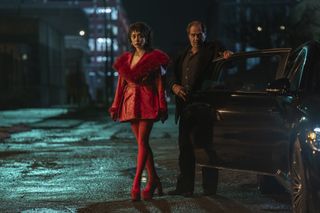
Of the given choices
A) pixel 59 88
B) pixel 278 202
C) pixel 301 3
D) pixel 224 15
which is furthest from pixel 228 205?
pixel 224 15

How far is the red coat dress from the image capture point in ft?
23.4

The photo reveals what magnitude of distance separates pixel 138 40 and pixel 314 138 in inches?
99.2

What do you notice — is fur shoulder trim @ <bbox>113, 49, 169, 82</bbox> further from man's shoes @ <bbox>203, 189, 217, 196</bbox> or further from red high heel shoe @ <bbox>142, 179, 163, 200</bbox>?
man's shoes @ <bbox>203, 189, 217, 196</bbox>

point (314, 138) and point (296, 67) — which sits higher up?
point (296, 67)

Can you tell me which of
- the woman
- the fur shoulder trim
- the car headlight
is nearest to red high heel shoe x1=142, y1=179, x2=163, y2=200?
the woman

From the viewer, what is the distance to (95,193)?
7.82 m

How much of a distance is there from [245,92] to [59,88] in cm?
5392

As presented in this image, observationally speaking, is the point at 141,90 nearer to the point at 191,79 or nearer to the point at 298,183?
the point at 191,79

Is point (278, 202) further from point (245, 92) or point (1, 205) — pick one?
point (1, 205)

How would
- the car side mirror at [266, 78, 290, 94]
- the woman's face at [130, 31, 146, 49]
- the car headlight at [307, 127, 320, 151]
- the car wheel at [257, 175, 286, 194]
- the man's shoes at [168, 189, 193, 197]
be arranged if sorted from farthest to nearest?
the car wheel at [257, 175, 286, 194]
the man's shoes at [168, 189, 193, 197]
the woman's face at [130, 31, 146, 49]
the car side mirror at [266, 78, 290, 94]
the car headlight at [307, 127, 320, 151]

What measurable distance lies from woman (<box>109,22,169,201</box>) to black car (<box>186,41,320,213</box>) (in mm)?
405

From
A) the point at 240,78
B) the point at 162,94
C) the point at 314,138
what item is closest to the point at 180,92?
the point at 162,94

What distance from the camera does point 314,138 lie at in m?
5.32

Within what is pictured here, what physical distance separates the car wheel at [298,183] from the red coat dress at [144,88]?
5.73ft
